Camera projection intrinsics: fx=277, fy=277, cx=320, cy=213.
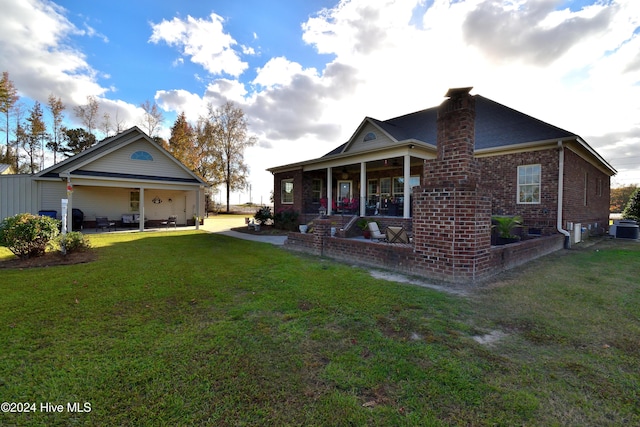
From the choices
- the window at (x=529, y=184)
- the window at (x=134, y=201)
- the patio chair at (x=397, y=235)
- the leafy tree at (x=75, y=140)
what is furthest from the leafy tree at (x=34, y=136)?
the window at (x=529, y=184)

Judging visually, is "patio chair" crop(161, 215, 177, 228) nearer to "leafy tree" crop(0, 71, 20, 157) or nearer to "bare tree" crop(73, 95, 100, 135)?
"leafy tree" crop(0, 71, 20, 157)

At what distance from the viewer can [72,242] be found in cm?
754

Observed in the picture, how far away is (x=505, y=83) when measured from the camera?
9078 millimetres

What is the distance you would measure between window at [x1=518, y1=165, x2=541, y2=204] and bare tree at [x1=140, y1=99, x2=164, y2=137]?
118 ft

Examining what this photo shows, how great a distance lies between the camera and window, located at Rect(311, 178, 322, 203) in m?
16.4

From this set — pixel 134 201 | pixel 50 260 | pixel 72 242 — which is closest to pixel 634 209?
pixel 72 242

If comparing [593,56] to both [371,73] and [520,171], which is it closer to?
[520,171]

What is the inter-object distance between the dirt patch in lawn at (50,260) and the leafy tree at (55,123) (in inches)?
1267

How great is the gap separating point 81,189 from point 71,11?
29.5 feet

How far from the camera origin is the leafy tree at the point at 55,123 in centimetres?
2884

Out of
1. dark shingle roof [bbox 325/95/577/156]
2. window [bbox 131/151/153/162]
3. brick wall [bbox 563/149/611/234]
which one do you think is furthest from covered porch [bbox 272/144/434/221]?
window [bbox 131/151/153/162]

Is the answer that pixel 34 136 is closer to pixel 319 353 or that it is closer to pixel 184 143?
pixel 184 143

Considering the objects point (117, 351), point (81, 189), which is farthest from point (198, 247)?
point (81, 189)

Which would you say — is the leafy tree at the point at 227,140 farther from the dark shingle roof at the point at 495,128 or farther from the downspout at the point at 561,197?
the downspout at the point at 561,197
